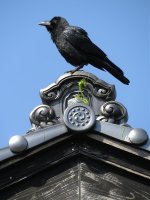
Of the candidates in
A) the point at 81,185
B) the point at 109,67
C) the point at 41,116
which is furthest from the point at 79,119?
the point at 109,67

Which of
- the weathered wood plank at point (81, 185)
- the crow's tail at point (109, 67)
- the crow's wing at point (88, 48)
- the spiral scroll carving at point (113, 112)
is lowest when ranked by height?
the weathered wood plank at point (81, 185)

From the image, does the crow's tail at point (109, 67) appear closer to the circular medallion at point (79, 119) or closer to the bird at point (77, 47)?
the bird at point (77, 47)

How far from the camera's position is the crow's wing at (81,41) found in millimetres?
7054

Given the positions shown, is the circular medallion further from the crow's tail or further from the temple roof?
the crow's tail

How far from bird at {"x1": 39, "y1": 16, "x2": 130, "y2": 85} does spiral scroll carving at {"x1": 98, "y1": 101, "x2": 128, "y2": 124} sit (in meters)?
1.58

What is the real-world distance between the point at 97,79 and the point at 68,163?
801mm

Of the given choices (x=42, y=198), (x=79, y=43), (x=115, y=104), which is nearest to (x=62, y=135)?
(x=42, y=198)

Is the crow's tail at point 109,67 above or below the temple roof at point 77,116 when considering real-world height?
above

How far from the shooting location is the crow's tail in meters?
6.99

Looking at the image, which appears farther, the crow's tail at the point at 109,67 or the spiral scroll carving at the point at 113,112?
the crow's tail at the point at 109,67

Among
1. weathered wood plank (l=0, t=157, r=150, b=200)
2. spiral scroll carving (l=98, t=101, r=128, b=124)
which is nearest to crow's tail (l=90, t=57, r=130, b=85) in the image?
spiral scroll carving (l=98, t=101, r=128, b=124)

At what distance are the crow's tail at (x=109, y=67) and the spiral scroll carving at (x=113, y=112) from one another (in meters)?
2.06

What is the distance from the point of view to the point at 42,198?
4.26 meters

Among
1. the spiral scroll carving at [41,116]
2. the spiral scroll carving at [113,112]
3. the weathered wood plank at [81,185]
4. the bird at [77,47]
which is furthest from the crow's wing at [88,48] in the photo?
the weathered wood plank at [81,185]
